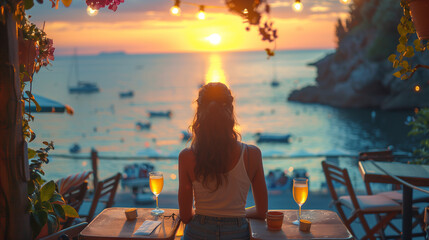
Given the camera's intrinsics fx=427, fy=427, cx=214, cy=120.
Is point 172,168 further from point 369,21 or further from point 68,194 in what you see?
point 68,194

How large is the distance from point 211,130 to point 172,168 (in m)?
39.5

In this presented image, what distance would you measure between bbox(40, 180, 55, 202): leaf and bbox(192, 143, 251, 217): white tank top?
86cm

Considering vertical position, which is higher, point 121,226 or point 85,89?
point 85,89

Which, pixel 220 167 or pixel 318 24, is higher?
pixel 318 24

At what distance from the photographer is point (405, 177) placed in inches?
131

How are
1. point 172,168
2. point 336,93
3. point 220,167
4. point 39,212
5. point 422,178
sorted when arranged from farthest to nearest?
point 336,93 < point 172,168 < point 422,178 < point 220,167 < point 39,212

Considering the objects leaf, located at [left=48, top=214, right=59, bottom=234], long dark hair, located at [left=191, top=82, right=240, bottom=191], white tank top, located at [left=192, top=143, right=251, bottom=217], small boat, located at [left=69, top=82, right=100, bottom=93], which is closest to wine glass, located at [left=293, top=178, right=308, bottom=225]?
white tank top, located at [left=192, top=143, right=251, bottom=217]

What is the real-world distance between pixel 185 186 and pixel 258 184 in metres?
0.47

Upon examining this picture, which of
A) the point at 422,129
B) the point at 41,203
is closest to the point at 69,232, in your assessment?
the point at 41,203

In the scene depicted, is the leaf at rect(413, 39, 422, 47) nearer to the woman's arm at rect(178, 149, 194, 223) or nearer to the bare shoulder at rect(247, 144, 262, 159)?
the bare shoulder at rect(247, 144, 262, 159)

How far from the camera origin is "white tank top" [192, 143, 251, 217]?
2719 mm

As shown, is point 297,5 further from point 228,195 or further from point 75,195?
point 75,195

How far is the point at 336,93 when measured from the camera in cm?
6469

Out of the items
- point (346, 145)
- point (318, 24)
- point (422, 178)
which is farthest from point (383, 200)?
point (318, 24)
